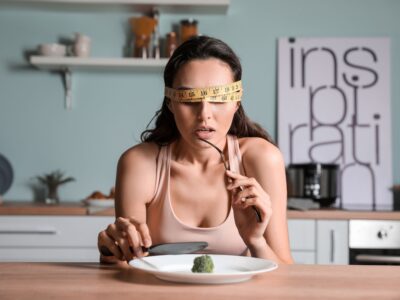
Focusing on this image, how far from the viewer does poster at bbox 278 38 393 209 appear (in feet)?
11.2

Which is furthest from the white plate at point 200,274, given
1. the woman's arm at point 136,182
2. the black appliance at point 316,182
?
the black appliance at point 316,182

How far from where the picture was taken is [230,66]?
172 centimetres

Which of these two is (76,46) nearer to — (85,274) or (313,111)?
(313,111)

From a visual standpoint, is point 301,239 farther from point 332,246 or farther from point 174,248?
point 174,248

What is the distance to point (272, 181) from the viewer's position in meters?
1.77

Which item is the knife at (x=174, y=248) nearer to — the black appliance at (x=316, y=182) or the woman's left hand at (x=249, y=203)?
the woman's left hand at (x=249, y=203)

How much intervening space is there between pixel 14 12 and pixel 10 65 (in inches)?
11.9

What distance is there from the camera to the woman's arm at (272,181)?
1726 mm

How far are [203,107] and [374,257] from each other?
1618 mm

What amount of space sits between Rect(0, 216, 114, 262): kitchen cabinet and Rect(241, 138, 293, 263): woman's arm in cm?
125

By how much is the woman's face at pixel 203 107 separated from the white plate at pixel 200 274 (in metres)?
0.42

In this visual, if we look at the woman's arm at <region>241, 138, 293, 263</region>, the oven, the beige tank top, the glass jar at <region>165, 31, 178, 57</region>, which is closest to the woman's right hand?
the beige tank top

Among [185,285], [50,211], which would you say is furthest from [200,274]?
[50,211]

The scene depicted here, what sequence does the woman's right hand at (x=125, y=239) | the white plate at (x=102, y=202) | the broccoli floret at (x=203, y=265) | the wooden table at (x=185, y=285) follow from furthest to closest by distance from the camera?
the white plate at (x=102, y=202) → the woman's right hand at (x=125, y=239) → the broccoli floret at (x=203, y=265) → the wooden table at (x=185, y=285)
